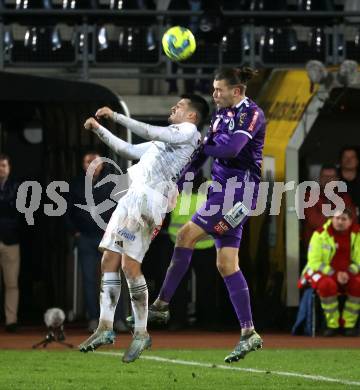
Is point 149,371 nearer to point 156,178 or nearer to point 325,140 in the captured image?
point 156,178

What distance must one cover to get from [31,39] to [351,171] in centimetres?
503

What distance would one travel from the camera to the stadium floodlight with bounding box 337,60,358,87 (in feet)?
52.0

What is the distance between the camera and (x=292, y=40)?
1894 cm

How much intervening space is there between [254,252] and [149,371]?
4.89m

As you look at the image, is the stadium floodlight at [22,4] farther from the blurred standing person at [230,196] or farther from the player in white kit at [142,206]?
the blurred standing person at [230,196]

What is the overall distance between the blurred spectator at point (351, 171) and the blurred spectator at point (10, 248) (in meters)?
3.94

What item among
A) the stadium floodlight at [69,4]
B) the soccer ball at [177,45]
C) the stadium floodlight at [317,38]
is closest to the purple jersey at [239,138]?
the soccer ball at [177,45]

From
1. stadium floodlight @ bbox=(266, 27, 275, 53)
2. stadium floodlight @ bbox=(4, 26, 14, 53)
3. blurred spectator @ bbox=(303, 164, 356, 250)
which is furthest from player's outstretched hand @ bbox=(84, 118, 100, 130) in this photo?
stadium floodlight @ bbox=(266, 27, 275, 53)

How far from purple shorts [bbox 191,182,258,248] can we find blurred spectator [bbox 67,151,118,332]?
18.2 ft

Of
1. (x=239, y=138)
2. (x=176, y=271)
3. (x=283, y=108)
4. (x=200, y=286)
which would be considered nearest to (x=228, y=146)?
(x=239, y=138)

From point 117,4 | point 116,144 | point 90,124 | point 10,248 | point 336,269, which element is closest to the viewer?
point 90,124

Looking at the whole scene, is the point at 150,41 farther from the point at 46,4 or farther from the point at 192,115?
the point at 192,115

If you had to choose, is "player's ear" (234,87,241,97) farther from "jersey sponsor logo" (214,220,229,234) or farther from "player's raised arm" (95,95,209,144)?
"jersey sponsor logo" (214,220,229,234)

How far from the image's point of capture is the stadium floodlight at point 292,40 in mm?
18891
